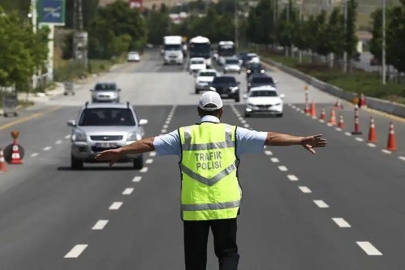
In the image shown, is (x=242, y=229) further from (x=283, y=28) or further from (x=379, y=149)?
(x=283, y=28)

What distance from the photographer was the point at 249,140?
8.62m

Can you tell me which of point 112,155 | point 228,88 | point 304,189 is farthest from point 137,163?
point 228,88

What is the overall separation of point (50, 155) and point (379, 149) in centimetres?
892

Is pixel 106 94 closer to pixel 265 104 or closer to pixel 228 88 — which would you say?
pixel 228 88

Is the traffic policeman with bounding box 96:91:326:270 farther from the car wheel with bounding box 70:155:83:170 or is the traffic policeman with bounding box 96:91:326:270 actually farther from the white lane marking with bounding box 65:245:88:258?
the car wheel with bounding box 70:155:83:170

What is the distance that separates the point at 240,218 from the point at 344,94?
56737 millimetres

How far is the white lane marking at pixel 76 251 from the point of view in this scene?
14.4 meters

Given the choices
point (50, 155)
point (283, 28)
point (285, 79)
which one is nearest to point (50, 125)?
point (50, 155)

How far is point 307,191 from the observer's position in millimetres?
23016

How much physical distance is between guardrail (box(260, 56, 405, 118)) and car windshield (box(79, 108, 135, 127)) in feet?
82.2

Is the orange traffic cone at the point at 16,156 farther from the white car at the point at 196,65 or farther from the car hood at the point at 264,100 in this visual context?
the white car at the point at 196,65

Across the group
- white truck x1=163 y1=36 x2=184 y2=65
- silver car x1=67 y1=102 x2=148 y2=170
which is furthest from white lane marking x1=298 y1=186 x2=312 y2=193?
white truck x1=163 y1=36 x2=184 y2=65

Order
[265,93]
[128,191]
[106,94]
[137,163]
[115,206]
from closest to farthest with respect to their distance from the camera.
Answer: [115,206]
[128,191]
[137,163]
[265,93]
[106,94]

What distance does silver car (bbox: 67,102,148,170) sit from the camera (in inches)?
1105
